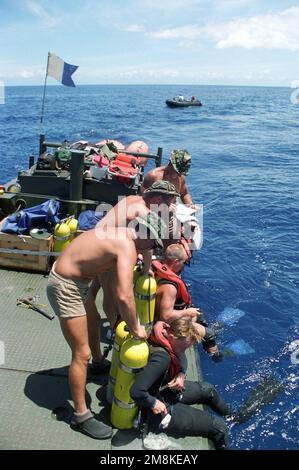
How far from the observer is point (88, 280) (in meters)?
3.75

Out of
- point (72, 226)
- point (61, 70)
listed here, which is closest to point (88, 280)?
point (72, 226)

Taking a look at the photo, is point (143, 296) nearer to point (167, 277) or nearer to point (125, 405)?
point (167, 277)

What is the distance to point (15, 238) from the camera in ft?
22.0

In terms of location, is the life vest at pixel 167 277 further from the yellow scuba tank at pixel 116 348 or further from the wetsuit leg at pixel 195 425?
the wetsuit leg at pixel 195 425

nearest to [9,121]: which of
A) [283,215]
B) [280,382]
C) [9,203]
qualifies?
[283,215]

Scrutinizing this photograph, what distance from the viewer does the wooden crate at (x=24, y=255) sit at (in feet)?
21.9

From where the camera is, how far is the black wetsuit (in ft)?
11.9

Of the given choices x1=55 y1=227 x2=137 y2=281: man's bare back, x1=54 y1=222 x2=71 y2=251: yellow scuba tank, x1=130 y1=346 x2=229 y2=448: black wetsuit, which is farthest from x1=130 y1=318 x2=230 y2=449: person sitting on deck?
x1=54 y1=222 x2=71 y2=251: yellow scuba tank

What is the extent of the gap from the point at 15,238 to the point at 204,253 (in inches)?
246

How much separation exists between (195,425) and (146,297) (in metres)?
1.34

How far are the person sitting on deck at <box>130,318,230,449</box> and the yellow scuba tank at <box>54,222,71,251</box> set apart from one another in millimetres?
2911

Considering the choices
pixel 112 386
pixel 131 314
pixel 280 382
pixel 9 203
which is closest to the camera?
pixel 131 314

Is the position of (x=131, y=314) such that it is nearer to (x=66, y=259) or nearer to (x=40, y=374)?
(x=66, y=259)
